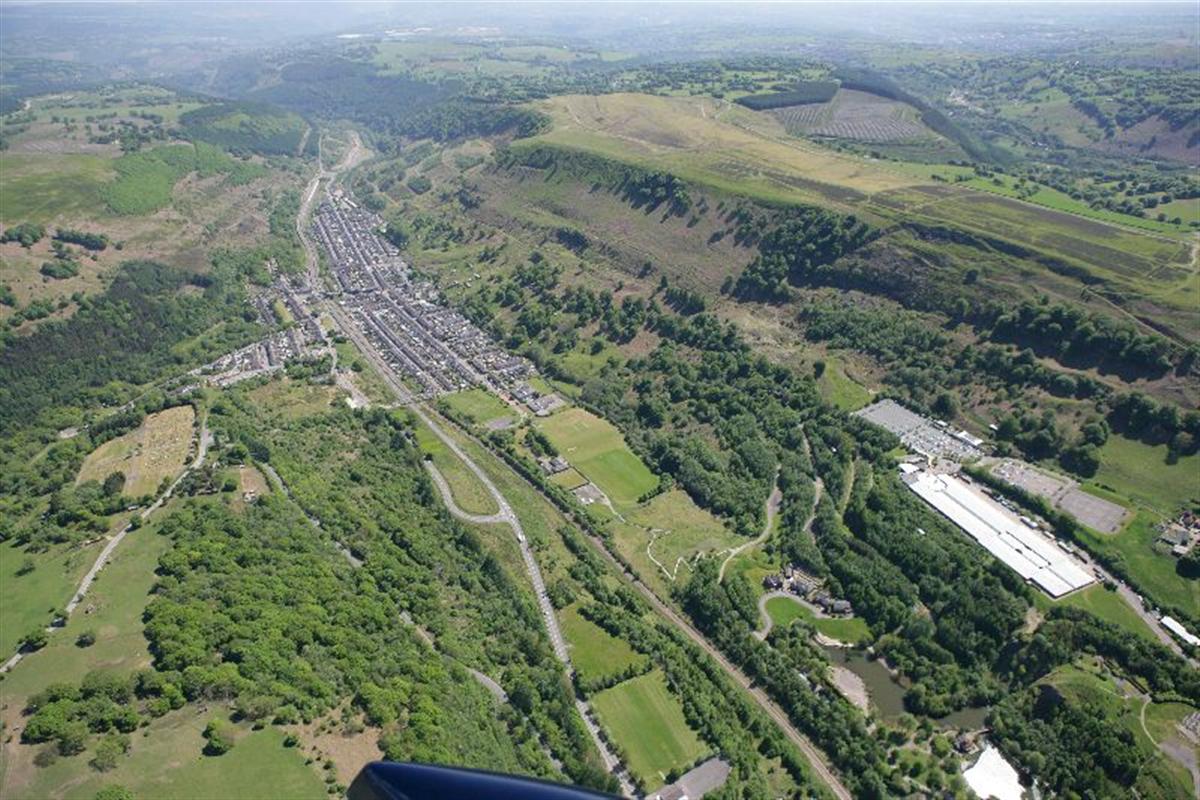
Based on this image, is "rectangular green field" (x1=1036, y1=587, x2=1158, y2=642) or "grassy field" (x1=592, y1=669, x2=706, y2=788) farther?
"rectangular green field" (x1=1036, y1=587, x2=1158, y2=642)

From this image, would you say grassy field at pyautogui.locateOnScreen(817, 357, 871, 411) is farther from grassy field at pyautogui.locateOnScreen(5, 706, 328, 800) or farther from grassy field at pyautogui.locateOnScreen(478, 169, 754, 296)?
grassy field at pyautogui.locateOnScreen(5, 706, 328, 800)

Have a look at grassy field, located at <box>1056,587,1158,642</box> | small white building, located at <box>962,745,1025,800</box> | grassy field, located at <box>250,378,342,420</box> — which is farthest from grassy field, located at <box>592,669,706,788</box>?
grassy field, located at <box>250,378,342,420</box>

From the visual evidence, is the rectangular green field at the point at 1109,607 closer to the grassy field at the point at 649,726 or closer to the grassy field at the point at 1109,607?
the grassy field at the point at 1109,607

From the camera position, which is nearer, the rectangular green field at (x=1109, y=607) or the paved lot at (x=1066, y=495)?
the rectangular green field at (x=1109, y=607)

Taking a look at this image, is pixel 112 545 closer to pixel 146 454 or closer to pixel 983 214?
pixel 146 454

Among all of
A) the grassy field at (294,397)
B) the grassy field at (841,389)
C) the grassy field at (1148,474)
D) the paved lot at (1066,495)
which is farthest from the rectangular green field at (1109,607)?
the grassy field at (294,397)
